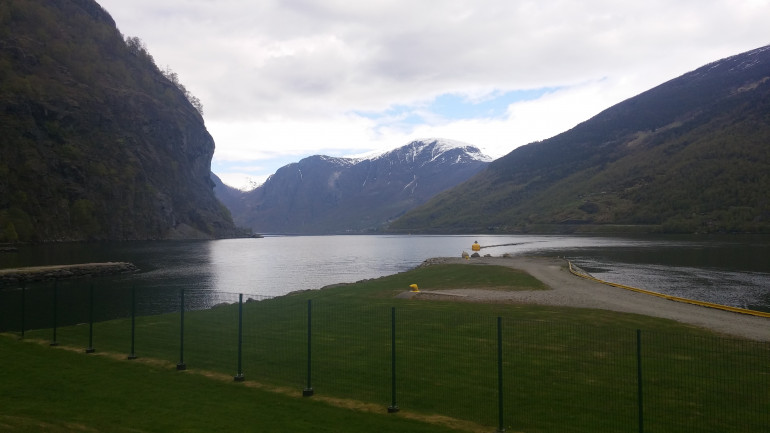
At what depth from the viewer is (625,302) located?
34062 millimetres

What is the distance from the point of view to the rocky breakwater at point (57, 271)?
6544cm

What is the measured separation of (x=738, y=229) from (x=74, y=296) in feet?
633

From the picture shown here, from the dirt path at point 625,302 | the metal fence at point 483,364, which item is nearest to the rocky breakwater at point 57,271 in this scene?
the metal fence at point 483,364

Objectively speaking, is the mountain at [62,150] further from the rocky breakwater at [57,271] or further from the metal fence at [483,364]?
the metal fence at [483,364]

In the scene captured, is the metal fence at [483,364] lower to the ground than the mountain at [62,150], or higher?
lower

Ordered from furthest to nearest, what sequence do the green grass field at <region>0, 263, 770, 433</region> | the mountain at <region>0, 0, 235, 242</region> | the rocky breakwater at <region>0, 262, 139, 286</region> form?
the mountain at <region>0, 0, 235, 242</region> → the rocky breakwater at <region>0, 262, 139, 286</region> → the green grass field at <region>0, 263, 770, 433</region>

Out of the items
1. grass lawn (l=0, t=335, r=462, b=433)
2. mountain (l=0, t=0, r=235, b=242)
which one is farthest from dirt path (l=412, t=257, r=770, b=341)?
mountain (l=0, t=0, r=235, b=242)

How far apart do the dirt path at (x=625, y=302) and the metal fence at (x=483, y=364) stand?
590 cm

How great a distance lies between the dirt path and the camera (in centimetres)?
2583

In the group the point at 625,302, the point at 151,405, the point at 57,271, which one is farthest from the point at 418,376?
the point at 57,271

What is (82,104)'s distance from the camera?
17738cm

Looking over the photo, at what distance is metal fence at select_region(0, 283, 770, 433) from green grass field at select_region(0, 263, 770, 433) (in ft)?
0.21

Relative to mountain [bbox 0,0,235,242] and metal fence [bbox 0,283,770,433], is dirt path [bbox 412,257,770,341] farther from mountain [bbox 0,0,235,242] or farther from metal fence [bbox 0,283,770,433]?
mountain [bbox 0,0,235,242]

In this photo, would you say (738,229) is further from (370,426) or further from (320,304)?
(370,426)
